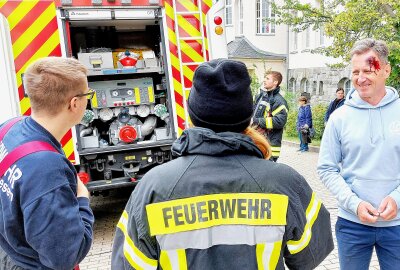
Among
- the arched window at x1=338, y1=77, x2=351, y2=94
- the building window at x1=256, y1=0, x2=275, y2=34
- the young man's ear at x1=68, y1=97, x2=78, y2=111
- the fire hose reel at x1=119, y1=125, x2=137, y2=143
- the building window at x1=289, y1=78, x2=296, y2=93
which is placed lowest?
the building window at x1=289, y1=78, x2=296, y2=93

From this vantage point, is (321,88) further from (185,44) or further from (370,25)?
(185,44)

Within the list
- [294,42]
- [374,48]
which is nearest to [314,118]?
[294,42]

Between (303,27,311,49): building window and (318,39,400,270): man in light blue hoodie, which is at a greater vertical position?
(303,27,311,49): building window

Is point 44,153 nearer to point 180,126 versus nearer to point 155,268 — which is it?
point 155,268

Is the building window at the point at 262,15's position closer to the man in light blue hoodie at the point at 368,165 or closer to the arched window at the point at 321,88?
the arched window at the point at 321,88

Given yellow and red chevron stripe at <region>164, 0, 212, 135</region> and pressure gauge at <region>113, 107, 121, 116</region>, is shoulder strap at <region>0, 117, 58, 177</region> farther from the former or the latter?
pressure gauge at <region>113, 107, 121, 116</region>

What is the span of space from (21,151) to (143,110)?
3.22 m

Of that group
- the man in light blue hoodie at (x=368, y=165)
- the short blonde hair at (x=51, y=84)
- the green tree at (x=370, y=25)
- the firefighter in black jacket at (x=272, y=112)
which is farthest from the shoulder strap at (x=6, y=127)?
the green tree at (x=370, y=25)

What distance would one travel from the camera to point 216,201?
130 cm

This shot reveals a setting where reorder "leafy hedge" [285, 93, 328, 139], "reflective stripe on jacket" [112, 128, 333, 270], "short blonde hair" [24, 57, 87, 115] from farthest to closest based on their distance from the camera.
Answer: "leafy hedge" [285, 93, 328, 139]
"short blonde hair" [24, 57, 87, 115]
"reflective stripe on jacket" [112, 128, 333, 270]

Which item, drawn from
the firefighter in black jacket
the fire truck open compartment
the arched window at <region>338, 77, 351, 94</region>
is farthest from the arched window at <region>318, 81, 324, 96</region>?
the fire truck open compartment

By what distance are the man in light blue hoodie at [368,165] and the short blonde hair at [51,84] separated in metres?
1.59

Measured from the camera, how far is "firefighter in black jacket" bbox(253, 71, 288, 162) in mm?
4781

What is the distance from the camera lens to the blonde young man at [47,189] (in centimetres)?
152
